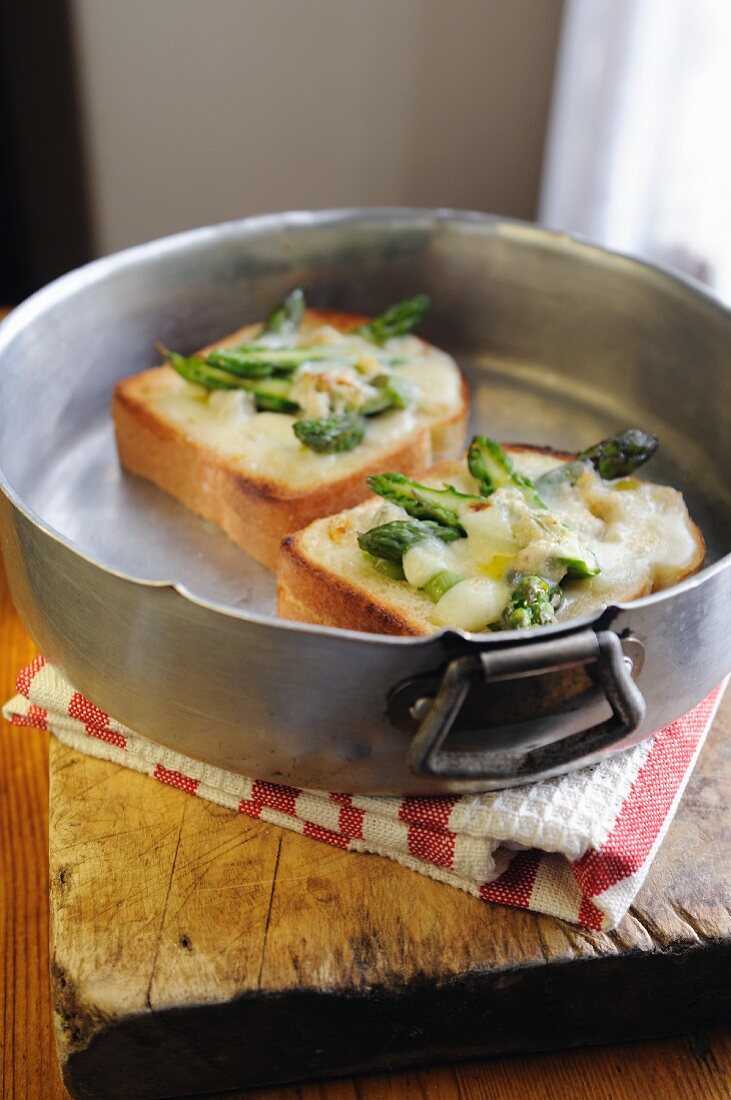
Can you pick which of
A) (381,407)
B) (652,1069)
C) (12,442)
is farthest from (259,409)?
(652,1069)

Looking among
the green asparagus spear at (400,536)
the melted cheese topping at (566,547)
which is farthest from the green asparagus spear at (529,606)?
the green asparagus spear at (400,536)

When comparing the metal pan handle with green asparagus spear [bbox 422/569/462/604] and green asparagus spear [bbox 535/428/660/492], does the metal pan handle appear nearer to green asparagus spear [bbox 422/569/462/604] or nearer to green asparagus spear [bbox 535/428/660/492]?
green asparagus spear [bbox 422/569/462/604]

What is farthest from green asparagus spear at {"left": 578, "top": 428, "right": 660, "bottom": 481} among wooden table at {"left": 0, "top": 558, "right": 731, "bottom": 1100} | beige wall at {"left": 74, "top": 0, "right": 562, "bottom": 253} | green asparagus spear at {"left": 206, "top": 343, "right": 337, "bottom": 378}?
beige wall at {"left": 74, "top": 0, "right": 562, "bottom": 253}

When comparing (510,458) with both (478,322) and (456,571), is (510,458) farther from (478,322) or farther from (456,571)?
(478,322)

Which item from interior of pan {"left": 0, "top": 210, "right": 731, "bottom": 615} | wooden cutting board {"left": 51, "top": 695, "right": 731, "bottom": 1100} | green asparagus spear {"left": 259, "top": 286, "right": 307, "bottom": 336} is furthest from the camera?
green asparagus spear {"left": 259, "top": 286, "right": 307, "bottom": 336}

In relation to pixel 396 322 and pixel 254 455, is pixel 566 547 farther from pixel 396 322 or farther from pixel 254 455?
pixel 396 322
